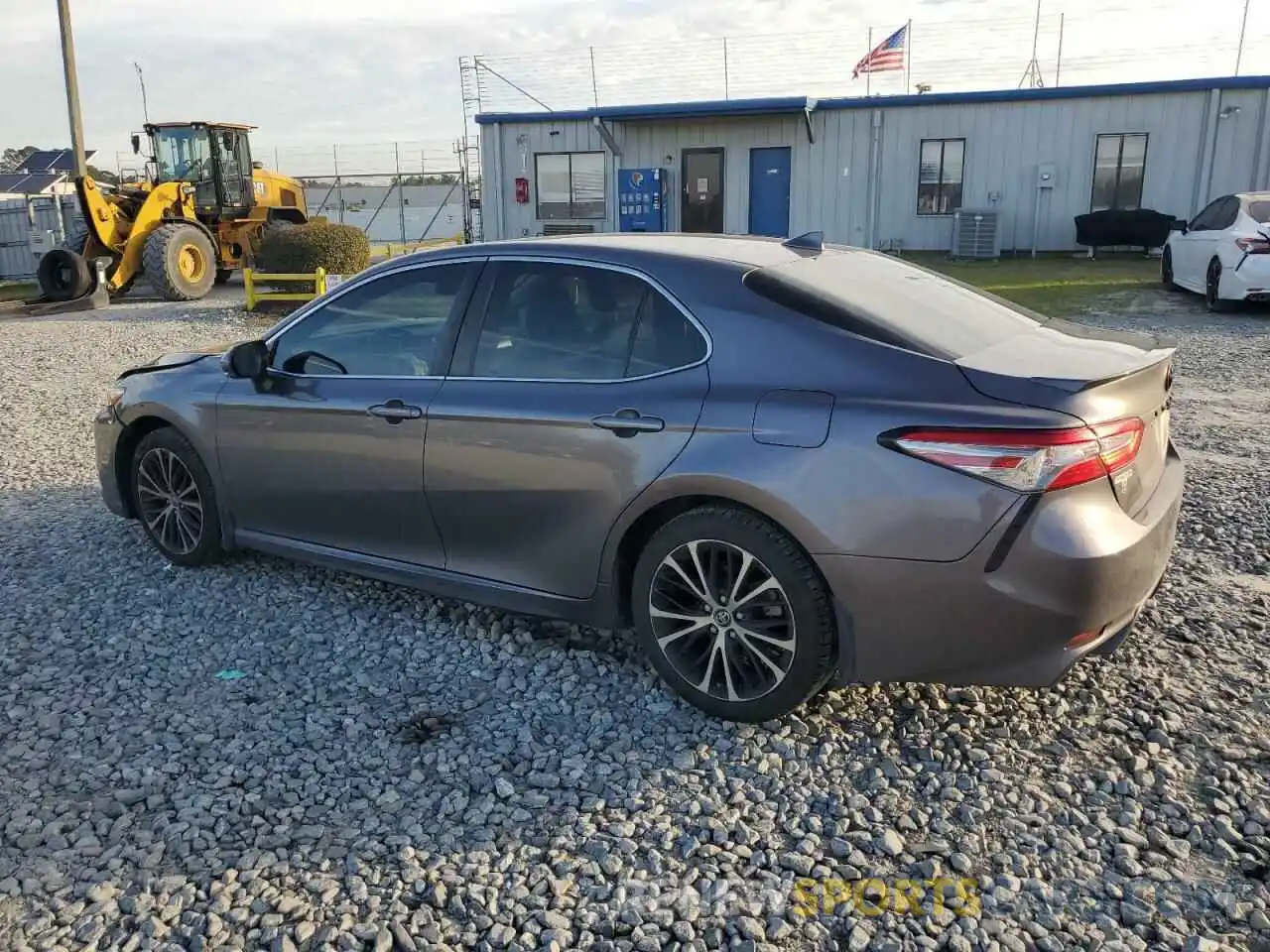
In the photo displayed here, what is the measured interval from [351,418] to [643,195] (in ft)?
73.2

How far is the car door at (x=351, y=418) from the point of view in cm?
420

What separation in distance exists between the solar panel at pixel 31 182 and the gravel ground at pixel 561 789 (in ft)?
127

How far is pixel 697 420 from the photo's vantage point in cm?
342

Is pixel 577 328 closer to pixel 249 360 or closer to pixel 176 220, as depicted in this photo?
pixel 249 360

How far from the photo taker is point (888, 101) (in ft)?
77.9

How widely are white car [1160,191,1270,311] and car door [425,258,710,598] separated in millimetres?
11891

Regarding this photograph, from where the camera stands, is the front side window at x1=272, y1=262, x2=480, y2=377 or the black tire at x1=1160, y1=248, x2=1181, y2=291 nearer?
the front side window at x1=272, y1=262, x2=480, y2=377

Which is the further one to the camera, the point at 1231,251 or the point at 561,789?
the point at 1231,251

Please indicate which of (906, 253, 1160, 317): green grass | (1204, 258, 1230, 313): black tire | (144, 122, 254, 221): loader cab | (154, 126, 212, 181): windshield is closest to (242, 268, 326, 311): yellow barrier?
(144, 122, 254, 221): loader cab

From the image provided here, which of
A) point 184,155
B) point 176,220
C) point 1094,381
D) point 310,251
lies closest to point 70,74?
point 184,155

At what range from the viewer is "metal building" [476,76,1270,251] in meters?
22.4

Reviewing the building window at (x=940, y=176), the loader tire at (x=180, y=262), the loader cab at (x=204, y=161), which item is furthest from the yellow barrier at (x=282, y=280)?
the building window at (x=940, y=176)

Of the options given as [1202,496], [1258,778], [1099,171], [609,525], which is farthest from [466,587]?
[1099,171]

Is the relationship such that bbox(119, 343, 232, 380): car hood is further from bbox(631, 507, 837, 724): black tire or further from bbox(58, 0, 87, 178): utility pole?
bbox(58, 0, 87, 178): utility pole
